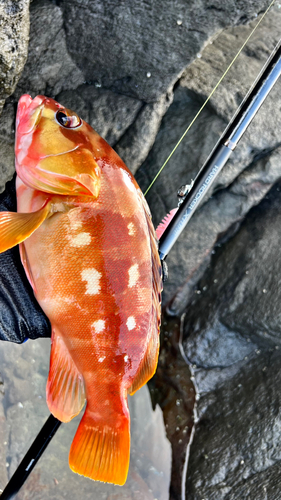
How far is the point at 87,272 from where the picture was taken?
1.69 metres

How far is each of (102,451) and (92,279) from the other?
721mm

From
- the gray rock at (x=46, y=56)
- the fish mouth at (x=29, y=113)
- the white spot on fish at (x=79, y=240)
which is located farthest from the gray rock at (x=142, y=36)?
the white spot on fish at (x=79, y=240)

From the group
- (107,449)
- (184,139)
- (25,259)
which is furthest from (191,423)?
(184,139)

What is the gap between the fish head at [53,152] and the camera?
1.67 meters

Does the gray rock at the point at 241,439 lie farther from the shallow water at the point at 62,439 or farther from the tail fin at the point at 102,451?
the tail fin at the point at 102,451

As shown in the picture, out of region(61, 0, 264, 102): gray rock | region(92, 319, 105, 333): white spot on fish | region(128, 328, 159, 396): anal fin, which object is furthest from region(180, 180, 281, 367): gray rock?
region(92, 319, 105, 333): white spot on fish

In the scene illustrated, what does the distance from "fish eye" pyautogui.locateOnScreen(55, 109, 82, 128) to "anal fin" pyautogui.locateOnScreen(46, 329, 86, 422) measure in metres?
0.90

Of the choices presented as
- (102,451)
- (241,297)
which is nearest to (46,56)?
(241,297)

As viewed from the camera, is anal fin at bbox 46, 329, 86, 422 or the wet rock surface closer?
anal fin at bbox 46, 329, 86, 422

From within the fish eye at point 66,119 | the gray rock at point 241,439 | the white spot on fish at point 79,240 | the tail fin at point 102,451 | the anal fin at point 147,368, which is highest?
the fish eye at point 66,119

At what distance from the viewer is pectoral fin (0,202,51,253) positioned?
1.51 metres

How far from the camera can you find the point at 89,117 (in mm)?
2885

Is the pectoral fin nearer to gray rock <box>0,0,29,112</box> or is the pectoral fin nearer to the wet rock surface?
gray rock <box>0,0,29,112</box>

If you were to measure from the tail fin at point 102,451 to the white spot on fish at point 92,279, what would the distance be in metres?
0.55
